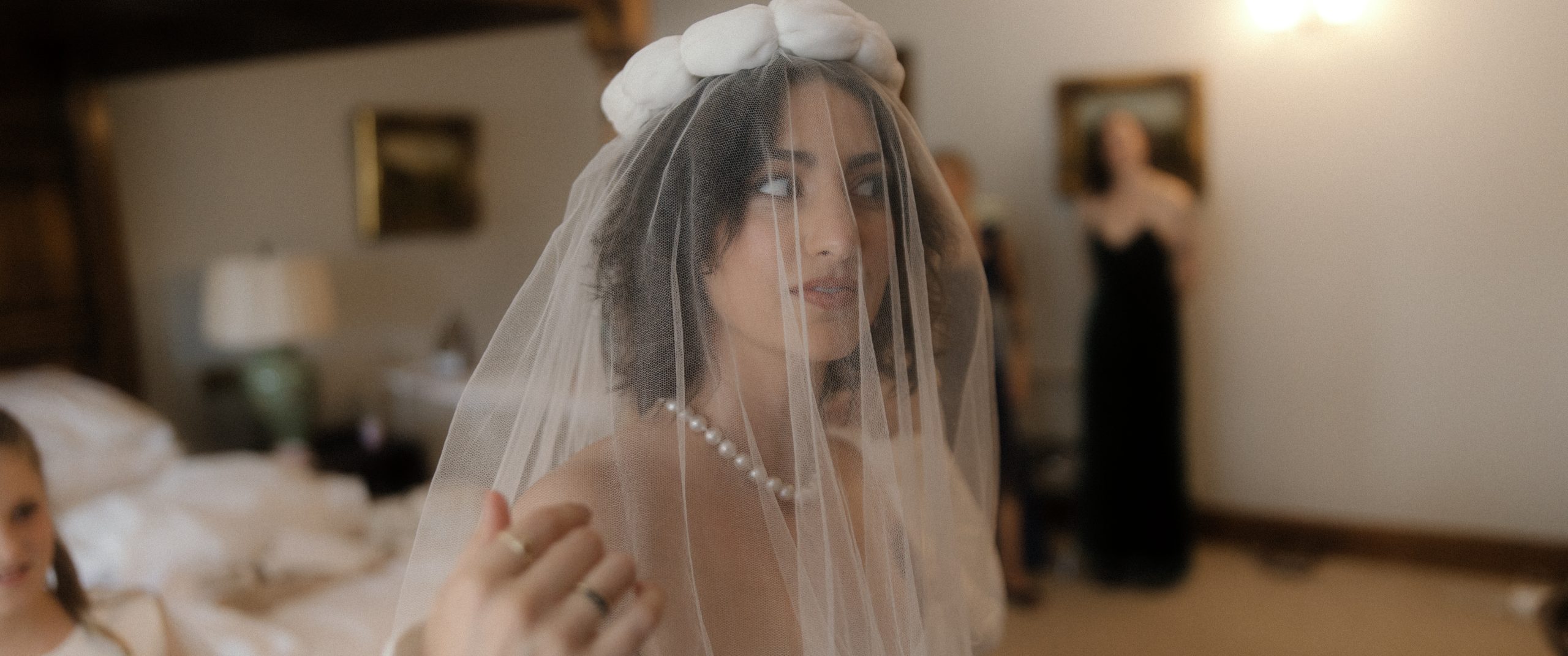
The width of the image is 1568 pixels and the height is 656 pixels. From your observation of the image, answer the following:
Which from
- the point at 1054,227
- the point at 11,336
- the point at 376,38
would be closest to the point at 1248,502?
the point at 1054,227

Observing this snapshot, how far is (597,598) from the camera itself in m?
0.51

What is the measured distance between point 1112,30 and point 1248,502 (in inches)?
57.6

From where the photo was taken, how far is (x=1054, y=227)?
10.3 ft

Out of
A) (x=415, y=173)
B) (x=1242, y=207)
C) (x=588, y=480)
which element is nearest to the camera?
(x=588, y=480)

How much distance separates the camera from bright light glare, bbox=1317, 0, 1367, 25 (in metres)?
1.48

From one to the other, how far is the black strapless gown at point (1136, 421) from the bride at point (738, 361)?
6.60ft

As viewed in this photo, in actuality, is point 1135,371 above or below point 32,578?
below

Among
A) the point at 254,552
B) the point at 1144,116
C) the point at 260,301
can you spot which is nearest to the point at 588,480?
the point at 254,552

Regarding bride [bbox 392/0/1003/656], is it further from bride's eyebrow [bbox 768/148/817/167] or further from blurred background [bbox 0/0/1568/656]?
blurred background [bbox 0/0/1568/656]

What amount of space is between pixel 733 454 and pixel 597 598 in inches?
10.4

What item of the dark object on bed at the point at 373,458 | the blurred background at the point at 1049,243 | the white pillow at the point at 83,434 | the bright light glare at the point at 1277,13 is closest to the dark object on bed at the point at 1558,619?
the blurred background at the point at 1049,243

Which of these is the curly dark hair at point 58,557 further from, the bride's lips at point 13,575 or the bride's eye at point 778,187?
the bride's eye at point 778,187

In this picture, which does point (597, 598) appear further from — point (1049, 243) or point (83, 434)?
point (1049, 243)

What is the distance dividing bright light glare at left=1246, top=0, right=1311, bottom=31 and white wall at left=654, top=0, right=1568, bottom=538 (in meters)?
0.03
